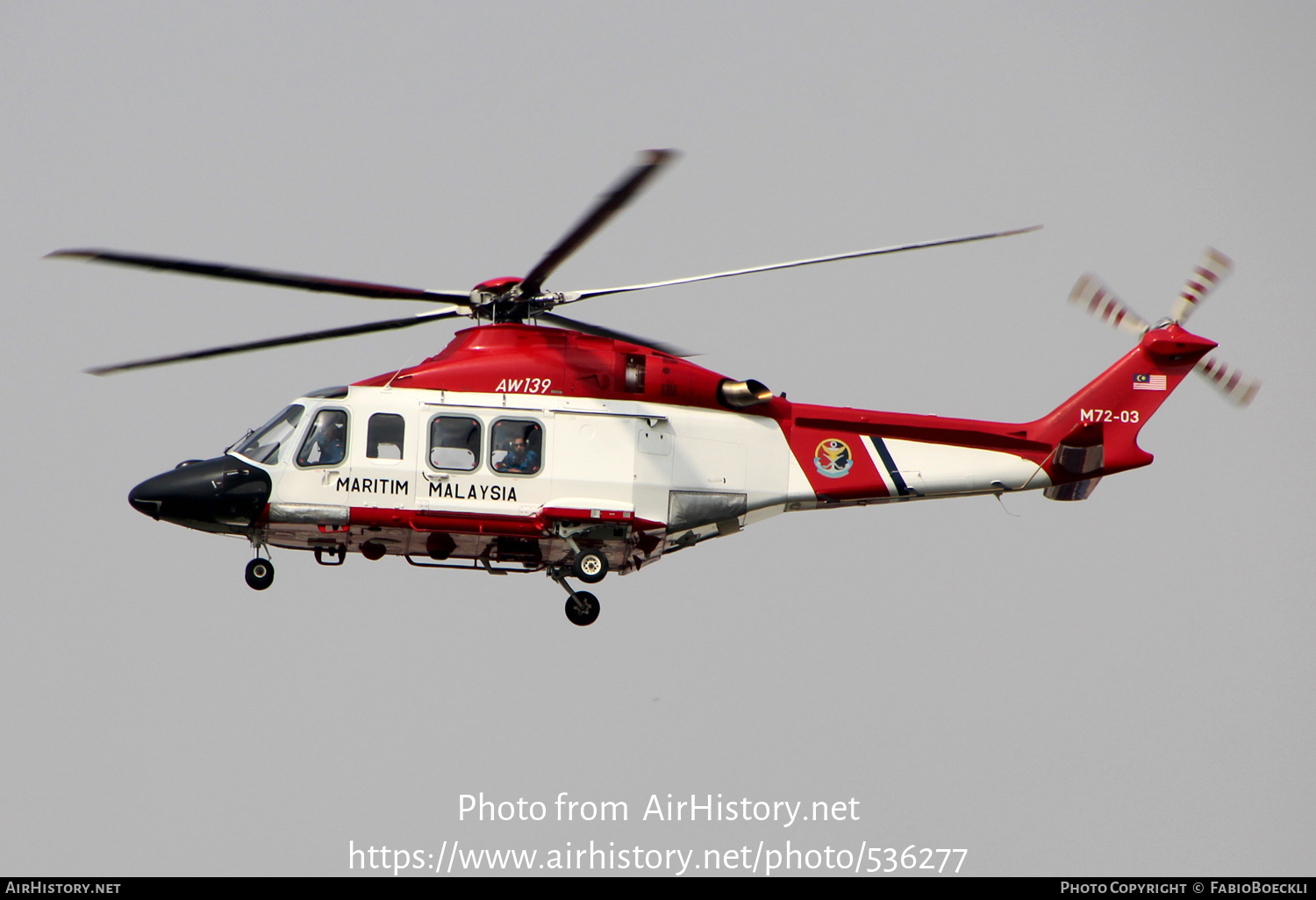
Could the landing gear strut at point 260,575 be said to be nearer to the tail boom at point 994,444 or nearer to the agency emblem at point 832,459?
the tail boom at point 994,444

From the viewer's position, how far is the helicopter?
15.6m

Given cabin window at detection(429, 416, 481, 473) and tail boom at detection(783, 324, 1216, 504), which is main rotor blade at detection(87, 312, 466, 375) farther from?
tail boom at detection(783, 324, 1216, 504)

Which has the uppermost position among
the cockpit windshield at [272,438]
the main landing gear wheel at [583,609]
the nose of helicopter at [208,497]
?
the cockpit windshield at [272,438]

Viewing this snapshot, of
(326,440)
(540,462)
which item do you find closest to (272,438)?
(326,440)

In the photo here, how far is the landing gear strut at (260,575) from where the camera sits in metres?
15.9

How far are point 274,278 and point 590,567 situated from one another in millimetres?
4716

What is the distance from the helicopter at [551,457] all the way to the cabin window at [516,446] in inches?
0.8

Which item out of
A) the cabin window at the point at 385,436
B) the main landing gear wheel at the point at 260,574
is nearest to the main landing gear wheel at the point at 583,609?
the cabin window at the point at 385,436

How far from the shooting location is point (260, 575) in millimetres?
15914

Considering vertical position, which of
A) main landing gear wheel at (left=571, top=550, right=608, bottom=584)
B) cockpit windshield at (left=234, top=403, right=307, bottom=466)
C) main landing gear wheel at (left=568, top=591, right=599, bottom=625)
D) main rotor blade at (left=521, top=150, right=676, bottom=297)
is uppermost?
main rotor blade at (left=521, top=150, right=676, bottom=297)

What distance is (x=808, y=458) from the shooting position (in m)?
16.8

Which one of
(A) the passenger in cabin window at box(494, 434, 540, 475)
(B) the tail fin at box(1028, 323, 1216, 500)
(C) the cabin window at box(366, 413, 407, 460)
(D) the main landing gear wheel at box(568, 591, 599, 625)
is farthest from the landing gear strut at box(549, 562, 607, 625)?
(B) the tail fin at box(1028, 323, 1216, 500)

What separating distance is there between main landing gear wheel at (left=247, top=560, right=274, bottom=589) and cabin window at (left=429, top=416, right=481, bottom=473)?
2249 mm
